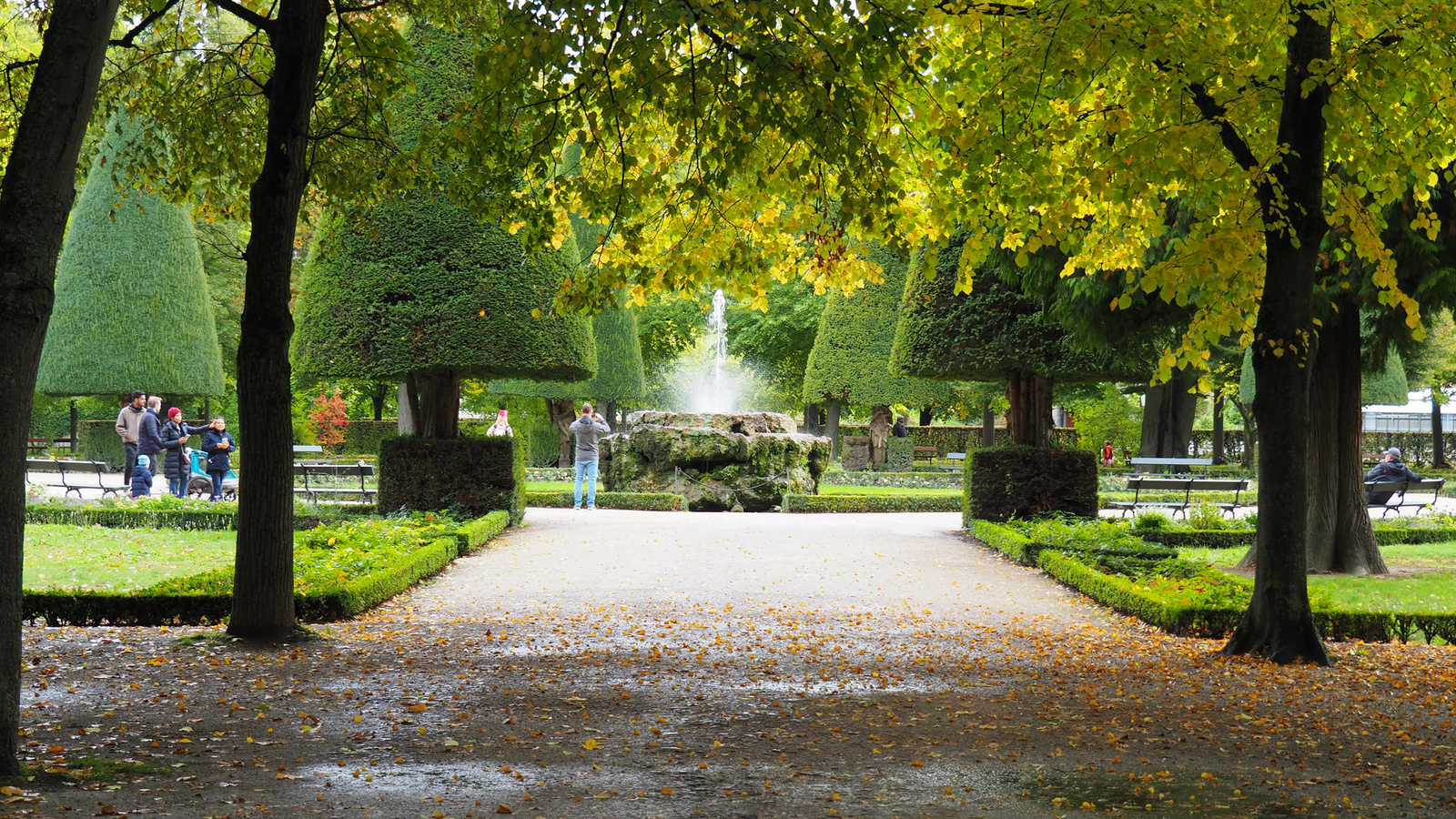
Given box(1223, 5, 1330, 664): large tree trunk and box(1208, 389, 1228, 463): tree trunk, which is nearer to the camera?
box(1223, 5, 1330, 664): large tree trunk

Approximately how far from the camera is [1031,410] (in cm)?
1529

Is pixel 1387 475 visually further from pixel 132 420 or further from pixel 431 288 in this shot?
pixel 132 420

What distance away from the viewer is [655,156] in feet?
27.3

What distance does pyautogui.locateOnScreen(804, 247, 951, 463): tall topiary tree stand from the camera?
2723cm

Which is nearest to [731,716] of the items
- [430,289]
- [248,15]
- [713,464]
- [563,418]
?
[248,15]

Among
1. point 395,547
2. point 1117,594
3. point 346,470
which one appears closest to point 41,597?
point 395,547

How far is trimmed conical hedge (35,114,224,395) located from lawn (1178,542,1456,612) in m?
20.3

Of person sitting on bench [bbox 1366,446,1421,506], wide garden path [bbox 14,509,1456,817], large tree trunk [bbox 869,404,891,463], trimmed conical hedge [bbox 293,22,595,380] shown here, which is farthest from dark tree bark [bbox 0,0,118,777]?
large tree trunk [bbox 869,404,891,463]

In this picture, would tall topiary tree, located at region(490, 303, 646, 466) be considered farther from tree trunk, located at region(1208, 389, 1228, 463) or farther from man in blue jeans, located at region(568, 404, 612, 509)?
tree trunk, located at region(1208, 389, 1228, 463)

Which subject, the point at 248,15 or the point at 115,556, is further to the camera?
the point at 115,556

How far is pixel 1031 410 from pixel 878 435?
17.4 metres

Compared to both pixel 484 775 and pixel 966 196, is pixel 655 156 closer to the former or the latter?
pixel 966 196

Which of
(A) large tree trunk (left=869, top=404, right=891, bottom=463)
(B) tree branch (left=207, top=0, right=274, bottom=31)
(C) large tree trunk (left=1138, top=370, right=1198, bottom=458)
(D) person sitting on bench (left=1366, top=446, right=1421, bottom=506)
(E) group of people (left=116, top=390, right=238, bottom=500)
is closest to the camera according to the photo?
(B) tree branch (left=207, top=0, right=274, bottom=31)

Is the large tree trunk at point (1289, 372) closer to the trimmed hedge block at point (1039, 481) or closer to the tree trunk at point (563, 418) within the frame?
the trimmed hedge block at point (1039, 481)
